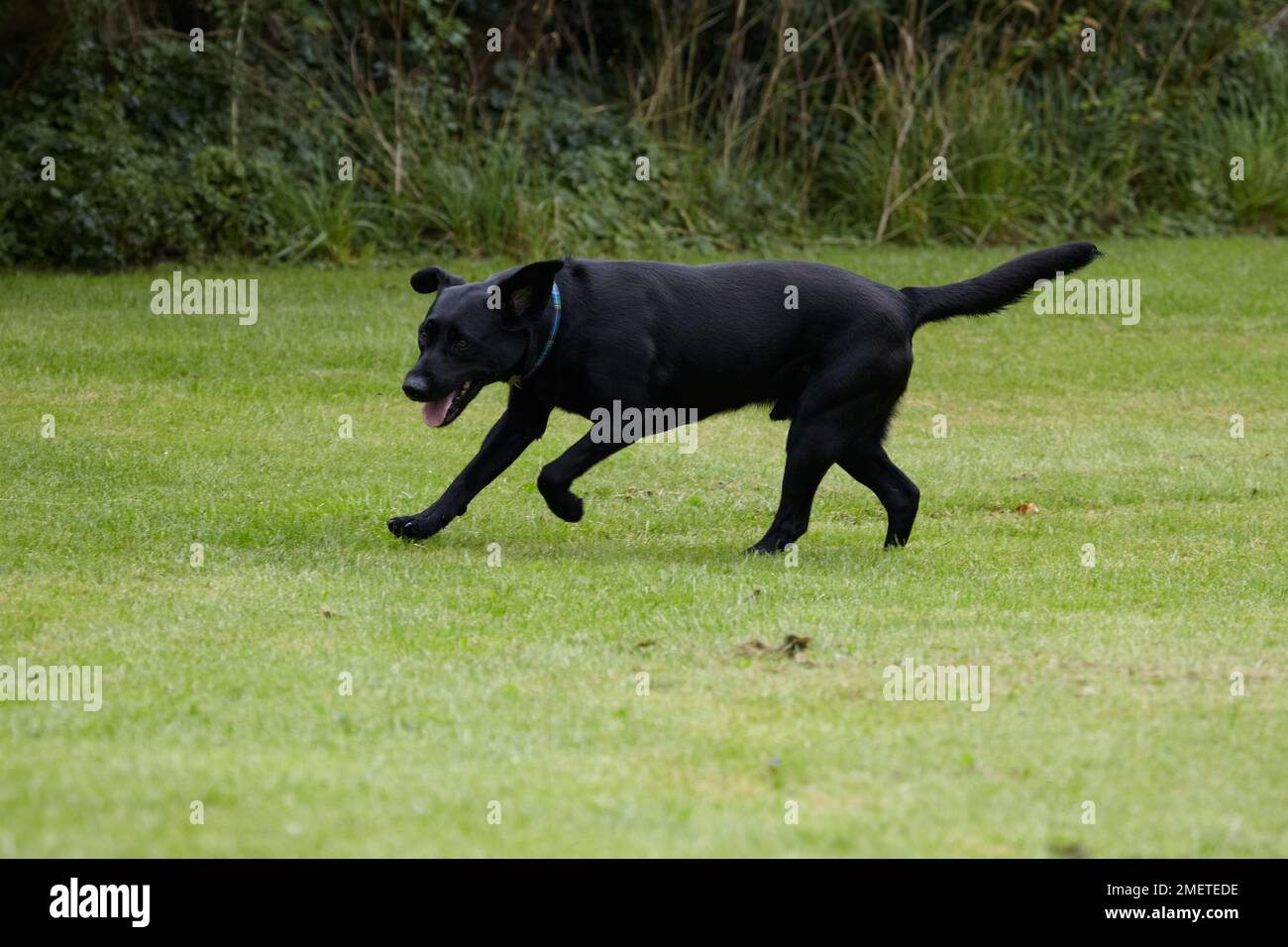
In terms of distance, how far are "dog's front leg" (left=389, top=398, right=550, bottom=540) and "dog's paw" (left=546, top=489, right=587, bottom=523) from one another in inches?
10.8

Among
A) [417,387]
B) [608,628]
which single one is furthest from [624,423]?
[608,628]

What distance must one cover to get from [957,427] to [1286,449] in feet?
7.13

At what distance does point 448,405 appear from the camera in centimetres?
806

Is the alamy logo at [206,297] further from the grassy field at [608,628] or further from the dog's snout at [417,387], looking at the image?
the dog's snout at [417,387]

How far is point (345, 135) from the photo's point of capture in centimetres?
1773

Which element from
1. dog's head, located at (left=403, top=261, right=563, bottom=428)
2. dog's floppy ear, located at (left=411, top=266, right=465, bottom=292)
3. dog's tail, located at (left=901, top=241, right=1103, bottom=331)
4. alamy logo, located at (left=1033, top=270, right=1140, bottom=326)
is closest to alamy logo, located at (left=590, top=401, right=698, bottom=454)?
dog's head, located at (left=403, top=261, right=563, bottom=428)

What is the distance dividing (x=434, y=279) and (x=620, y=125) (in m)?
10.7

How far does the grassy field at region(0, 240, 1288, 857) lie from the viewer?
4605 millimetres

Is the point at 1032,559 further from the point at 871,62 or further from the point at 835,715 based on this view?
the point at 871,62

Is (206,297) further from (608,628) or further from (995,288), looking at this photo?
(608,628)

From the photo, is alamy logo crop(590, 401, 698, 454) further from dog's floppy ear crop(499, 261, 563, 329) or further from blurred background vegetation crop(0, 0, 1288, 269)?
blurred background vegetation crop(0, 0, 1288, 269)

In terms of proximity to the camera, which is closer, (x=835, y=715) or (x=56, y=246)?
(x=835, y=715)
